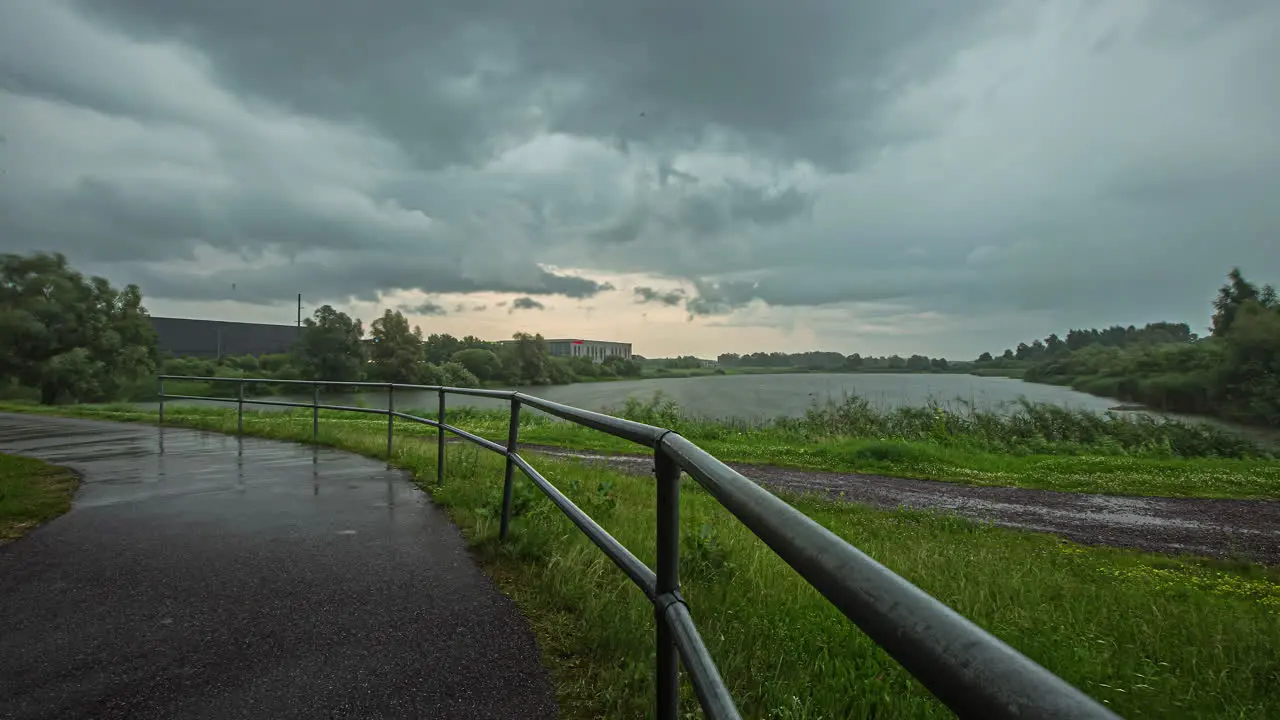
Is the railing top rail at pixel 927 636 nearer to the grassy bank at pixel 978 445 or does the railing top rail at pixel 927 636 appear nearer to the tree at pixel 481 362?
the grassy bank at pixel 978 445

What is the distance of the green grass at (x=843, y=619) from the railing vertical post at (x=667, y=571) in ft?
2.36

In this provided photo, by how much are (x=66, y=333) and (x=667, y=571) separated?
49570 millimetres

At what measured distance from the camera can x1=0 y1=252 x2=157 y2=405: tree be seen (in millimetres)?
35344

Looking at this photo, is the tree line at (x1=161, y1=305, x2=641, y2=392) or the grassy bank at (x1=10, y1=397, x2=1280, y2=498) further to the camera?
the tree line at (x1=161, y1=305, x2=641, y2=392)

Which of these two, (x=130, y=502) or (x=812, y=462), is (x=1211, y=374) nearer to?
(x=812, y=462)

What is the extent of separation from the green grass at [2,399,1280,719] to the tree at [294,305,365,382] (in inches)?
1545

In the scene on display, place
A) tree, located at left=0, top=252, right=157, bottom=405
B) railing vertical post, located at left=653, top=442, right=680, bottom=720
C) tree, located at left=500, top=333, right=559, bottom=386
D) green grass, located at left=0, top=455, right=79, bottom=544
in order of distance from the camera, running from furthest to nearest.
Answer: tree, located at left=500, top=333, right=559, bottom=386 → tree, located at left=0, top=252, right=157, bottom=405 → green grass, located at left=0, top=455, right=79, bottom=544 → railing vertical post, located at left=653, top=442, right=680, bottom=720

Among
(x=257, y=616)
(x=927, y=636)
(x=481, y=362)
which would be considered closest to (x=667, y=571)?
(x=927, y=636)

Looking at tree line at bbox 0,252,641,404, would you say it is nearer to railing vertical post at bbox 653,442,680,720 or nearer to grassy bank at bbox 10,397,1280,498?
grassy bank at bbox 10,397,1280,498

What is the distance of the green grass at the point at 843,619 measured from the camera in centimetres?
267

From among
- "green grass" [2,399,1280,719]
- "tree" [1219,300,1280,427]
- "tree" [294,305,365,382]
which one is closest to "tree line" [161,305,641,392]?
"tree" [294,305,365,382]

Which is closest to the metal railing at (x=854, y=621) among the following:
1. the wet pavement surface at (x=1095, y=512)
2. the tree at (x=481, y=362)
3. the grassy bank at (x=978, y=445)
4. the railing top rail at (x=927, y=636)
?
the railing top rail at (x=927, y=636)

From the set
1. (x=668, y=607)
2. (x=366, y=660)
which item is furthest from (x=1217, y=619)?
(x=366, y=660)

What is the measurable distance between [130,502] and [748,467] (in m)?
10.5
